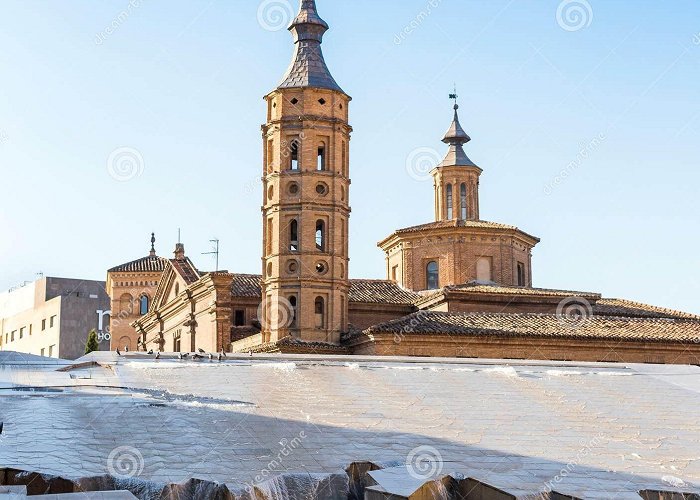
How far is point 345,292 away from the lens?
38750 mm

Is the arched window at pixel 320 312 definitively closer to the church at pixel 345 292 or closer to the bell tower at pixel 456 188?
the church at pixel 345 292

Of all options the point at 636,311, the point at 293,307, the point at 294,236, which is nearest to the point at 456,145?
the point at 636,311

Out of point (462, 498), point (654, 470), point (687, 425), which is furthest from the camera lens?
point (687, 425)

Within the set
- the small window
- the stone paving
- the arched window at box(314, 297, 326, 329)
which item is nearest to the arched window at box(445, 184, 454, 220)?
the small window

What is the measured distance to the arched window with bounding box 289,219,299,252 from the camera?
38.1 meters

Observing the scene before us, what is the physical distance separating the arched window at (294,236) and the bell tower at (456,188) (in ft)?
33.2

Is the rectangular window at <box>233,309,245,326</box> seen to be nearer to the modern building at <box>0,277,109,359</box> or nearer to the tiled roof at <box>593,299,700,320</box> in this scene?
the tiled roof at <box>593,299,700,320</box>

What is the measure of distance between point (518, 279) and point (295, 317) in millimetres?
12635

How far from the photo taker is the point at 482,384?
1661cm

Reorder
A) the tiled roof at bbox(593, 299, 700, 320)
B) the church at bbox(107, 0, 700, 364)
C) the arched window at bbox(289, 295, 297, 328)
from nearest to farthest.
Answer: the church at bbox(107, 0, 700, 364)
the arched window at bbox(289, 295, 297, 328)
the tiled roof at bbox(593, 299, 700, 320)

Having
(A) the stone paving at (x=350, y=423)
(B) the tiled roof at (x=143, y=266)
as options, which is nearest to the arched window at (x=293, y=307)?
(A) the stone paving at (x=350, y=423)

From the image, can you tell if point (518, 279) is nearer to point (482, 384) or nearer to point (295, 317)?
point (295, 317)

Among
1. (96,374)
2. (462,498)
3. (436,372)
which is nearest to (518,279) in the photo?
(436,372)

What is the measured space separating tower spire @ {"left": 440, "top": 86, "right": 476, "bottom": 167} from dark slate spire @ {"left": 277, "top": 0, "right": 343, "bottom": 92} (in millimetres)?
10314
